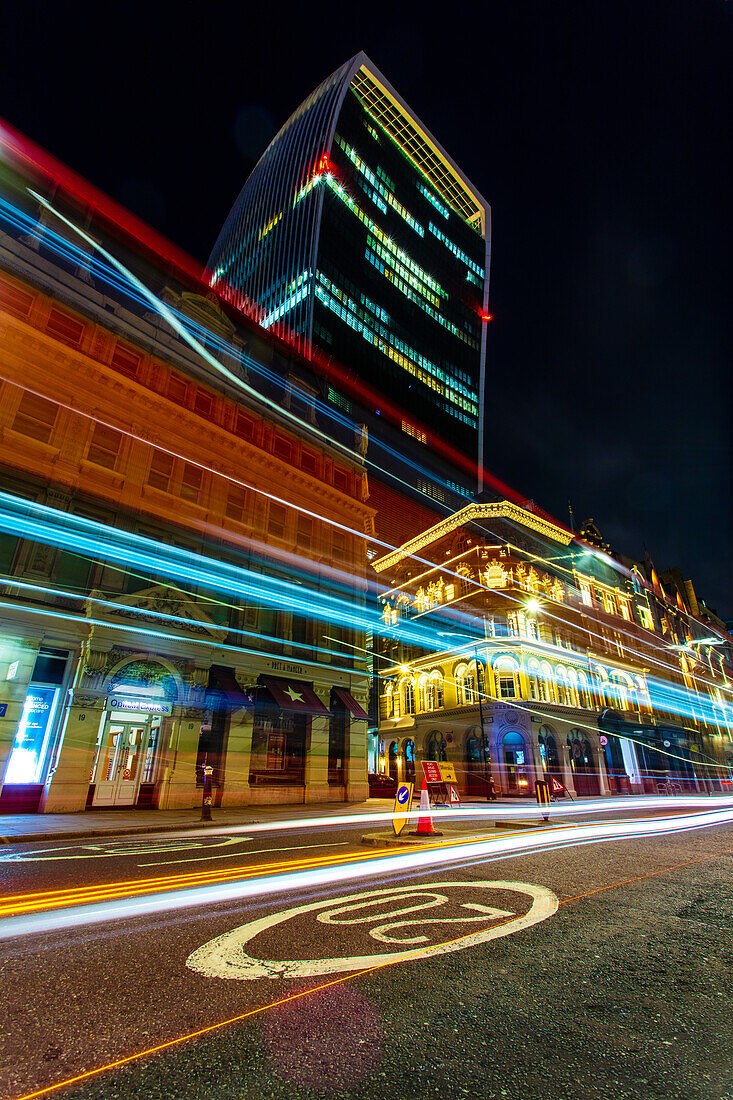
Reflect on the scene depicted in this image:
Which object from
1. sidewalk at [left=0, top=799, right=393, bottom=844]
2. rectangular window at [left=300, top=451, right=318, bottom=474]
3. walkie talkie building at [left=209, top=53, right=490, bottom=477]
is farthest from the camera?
walkie talkie building at [left=209, top=53, right=490, bottom=477]

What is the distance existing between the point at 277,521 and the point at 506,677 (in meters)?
20.9

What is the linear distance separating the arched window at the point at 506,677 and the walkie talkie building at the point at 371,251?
2532 inches

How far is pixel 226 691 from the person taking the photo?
19531mm

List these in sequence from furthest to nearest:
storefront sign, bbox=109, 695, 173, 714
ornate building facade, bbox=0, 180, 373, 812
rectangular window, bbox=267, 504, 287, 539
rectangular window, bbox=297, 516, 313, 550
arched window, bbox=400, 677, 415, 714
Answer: arched window, bbox=400, 677, 415, 714, rectangular window, bbox=297, 516, 313, 550, rectangular window, bbox=267, 504, 287, 539, storefront sign, bbox=109, 695, 173, 714, ornate building facade, bbox=0, 180, 373, 812

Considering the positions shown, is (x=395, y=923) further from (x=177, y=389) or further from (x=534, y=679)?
(x=534, y=679)

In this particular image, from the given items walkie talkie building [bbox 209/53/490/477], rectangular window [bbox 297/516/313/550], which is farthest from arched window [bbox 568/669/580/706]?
walkie talkie building [bbox 209/53/490/477]

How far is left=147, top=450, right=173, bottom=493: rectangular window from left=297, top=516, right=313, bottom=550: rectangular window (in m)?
6.98

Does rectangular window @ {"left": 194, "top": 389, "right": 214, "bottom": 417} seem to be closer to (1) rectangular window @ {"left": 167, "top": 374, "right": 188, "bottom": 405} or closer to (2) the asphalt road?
(1) rectangular window @ {"left": 167, "top": 374, "right": 188, "bottom": 405}

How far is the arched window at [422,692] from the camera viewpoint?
39697mm

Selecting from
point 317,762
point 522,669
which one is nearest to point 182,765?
point 317,762

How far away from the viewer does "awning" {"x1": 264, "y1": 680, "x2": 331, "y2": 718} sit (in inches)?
834

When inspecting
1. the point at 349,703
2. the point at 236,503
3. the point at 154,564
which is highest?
the point at 236,503

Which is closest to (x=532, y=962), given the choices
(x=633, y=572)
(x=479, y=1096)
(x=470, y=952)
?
(x=470, y=952)

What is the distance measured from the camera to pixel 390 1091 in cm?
212
